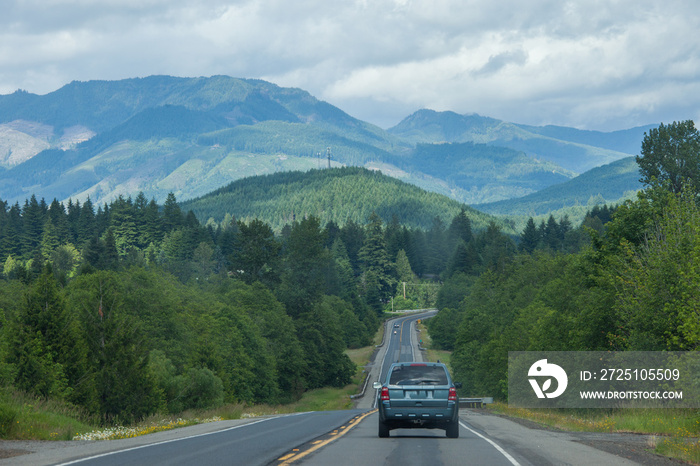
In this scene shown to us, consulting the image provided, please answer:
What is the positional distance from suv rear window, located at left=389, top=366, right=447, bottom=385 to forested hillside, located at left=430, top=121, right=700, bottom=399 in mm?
7520

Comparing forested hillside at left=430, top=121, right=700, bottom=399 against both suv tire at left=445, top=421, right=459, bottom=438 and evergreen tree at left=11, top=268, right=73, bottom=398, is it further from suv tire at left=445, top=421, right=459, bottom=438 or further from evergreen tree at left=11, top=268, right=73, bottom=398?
evergreen tree at left=11, top=268, right=73, bottom=398

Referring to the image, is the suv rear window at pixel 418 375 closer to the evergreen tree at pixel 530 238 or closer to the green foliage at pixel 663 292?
the green foliage at pixel 663 292

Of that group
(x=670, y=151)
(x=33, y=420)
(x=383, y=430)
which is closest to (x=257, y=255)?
(x=670, y=151)

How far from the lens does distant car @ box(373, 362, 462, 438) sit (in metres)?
19.6

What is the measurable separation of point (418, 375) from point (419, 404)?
889 mm

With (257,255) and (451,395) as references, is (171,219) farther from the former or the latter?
(451,395)

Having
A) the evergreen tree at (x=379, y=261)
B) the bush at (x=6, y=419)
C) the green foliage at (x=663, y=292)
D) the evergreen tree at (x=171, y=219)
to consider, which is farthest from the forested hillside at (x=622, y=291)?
the evergreen tree at (x=171, y=219)

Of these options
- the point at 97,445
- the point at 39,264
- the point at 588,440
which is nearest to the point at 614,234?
the point at 588,440

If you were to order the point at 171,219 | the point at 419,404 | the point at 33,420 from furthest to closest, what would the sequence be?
the point at 171,219
the point at 419,404
the point at 33,420

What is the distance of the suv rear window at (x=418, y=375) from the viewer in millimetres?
19984

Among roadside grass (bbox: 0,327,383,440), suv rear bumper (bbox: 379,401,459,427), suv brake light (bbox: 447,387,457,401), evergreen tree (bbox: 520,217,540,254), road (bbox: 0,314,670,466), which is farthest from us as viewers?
evergreen tree (bbox: 520,217,540,254)

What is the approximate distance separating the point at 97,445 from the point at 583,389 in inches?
1170

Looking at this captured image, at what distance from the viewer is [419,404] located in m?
19.6

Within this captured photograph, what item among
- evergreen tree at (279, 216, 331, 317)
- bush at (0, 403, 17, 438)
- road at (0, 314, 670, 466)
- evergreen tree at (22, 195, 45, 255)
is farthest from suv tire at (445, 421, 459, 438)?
evergreen tree at (22, 195, 45, 255)
